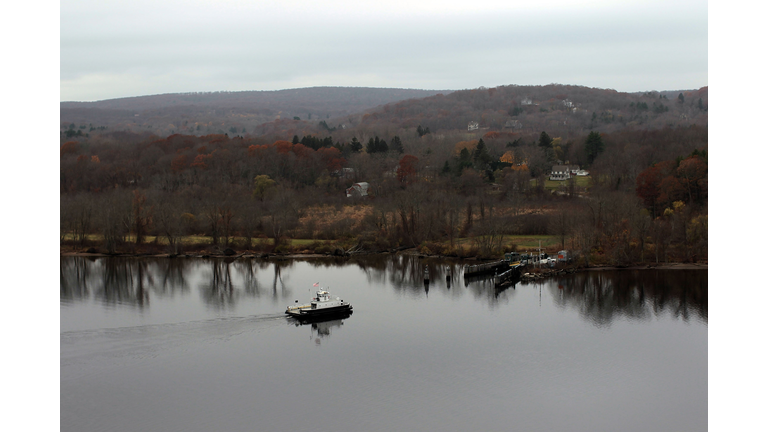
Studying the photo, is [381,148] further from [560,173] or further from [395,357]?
[395,357]

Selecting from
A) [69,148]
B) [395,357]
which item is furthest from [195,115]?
[395,357]

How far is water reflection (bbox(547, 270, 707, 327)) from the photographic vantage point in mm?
27984

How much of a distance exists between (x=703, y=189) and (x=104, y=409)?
1511 inches

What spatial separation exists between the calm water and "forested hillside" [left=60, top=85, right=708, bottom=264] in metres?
7.95

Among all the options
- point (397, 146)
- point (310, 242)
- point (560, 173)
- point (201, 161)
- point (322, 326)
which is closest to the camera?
point (322, 326)

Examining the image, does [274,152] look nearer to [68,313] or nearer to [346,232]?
[346,232]

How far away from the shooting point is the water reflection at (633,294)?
27984 millimetres

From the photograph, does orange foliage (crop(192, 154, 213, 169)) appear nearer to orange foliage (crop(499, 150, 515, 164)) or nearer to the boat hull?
orange foliage (crop(499, 150, 515, 164))

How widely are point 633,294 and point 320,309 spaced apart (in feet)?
47.9

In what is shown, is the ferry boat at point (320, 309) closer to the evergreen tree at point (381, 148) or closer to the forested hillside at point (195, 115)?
the evergreen tree at point (381, 148)

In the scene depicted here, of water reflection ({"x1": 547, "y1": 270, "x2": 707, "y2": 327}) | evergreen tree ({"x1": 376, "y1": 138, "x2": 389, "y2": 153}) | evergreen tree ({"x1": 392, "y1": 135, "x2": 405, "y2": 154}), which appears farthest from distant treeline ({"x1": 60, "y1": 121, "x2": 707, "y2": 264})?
water reflection ({"x1": 547, "y1": 270, "x2": 707, "y2": 327})

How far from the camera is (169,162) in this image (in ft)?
233

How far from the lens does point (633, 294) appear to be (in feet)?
102

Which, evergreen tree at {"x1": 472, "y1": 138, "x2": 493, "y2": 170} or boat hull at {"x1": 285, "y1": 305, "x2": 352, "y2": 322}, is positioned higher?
evergreen tree at {"x1": 472, "y1": 138, "x2": 493, "y2": 170}
